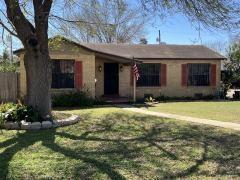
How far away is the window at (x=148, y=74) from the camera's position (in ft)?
89.6

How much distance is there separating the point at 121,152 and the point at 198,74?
1951cm

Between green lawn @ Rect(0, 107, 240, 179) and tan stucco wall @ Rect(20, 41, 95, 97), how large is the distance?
9.56 metres

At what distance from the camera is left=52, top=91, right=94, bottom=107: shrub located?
2141cm

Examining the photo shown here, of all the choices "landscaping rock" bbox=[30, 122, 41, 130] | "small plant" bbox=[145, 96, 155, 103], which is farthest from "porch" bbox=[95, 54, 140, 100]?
"landscaping rock" bbox=[30, 122, 41, 130]

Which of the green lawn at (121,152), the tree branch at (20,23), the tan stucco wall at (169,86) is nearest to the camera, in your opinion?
the green lawn at (121,152)

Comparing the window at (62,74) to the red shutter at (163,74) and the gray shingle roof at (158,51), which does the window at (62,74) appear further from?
the red shutter at (163,74)

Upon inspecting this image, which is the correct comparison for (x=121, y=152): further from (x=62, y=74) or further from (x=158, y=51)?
(x=158, y=51)

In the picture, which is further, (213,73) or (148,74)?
(213,73)

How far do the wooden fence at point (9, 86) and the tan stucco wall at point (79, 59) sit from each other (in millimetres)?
436

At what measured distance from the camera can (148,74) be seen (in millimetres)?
27375

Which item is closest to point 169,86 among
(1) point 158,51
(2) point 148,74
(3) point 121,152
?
(2) point 148,74

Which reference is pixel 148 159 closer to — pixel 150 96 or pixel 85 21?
pixel 85 21

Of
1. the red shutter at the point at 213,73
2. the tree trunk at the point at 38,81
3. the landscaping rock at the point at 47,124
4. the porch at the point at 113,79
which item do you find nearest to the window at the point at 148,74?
the porch at the point at 113,79

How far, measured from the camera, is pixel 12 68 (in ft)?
90.7
